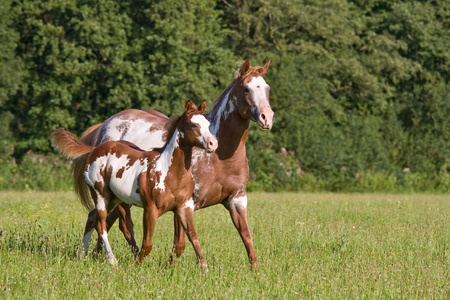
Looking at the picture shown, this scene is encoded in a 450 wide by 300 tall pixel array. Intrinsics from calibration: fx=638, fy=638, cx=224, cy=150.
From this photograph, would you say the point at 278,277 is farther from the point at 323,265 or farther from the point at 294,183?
the point at 294,183

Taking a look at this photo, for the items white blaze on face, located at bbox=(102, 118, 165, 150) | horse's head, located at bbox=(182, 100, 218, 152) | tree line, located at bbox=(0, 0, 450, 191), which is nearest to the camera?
horse's head, located at bbox=(182, 100, 218, 152)

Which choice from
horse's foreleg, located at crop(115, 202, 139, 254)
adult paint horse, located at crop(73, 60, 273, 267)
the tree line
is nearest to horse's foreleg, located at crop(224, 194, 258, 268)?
adult paint horse, located at crop(73, 60, 273, 267)

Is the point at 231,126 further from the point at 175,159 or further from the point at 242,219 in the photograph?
the point at 242,219

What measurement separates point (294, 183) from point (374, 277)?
56.3 feet

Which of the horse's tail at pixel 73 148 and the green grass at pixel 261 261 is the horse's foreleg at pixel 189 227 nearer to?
the green grass at pixel 261 261

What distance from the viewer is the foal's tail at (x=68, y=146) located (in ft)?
26.4

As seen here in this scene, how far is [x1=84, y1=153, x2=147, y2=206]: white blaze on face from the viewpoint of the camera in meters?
7.18

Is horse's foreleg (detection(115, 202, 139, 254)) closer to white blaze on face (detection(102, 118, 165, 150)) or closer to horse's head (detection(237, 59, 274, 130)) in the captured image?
white blaze on face (detection(102, 118, 165, 150))

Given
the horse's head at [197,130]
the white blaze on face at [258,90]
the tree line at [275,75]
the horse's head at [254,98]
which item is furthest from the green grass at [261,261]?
the tree line at [275,75]

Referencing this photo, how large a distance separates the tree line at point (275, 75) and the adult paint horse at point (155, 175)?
50.8 feet

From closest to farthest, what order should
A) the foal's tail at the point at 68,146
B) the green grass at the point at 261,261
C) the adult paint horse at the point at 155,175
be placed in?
the green grass at the point at 261,261 < the adult paint horse at the point at 155,175 < the foal's tail at the point at 68,146

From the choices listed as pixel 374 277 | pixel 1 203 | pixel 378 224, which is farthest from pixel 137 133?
pixel 1 203

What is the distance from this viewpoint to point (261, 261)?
8.04m

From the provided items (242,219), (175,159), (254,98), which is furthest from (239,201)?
(254,98)
